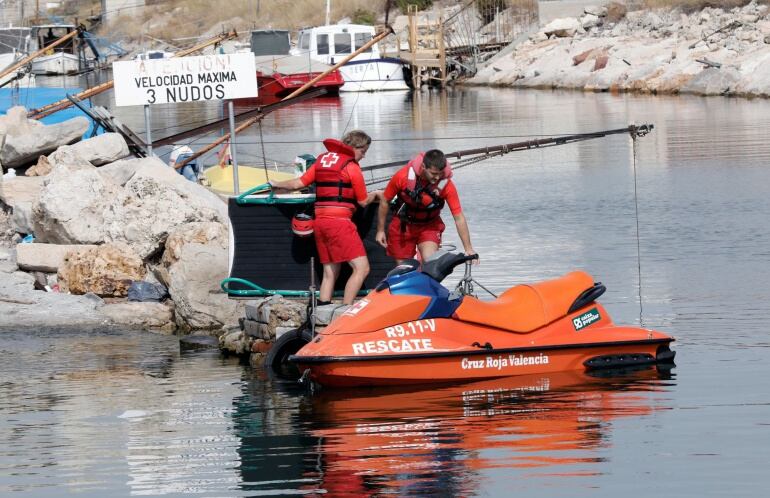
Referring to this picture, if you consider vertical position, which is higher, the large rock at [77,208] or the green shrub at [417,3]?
the green shrub at [417,3]

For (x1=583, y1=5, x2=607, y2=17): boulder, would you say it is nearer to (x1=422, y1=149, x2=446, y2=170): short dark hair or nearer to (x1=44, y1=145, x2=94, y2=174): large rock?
(x1=44, y1=145, x2=94, y2=174): large rock

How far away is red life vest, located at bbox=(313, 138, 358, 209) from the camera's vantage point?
500 inches

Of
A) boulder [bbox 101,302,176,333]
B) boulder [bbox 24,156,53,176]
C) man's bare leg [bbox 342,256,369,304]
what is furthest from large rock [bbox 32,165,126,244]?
man's bare leg [bbox 342,256,369,304]

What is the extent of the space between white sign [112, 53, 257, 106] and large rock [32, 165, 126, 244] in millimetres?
2377

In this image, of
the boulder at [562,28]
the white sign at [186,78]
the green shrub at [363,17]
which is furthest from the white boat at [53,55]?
the white sign at [186,78]

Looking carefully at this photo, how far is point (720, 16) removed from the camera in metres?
59.3

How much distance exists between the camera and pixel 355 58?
6788cm

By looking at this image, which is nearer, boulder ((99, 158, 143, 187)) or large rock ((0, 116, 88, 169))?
boulder ((99, 158, 143, 187))

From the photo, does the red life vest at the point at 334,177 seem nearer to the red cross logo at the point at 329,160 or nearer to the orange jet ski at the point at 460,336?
the red cross logo at the point at 329,160

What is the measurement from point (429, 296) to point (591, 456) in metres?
2.45

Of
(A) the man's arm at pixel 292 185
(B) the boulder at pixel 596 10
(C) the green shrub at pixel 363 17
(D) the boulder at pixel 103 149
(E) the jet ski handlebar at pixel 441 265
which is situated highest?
(C) the green shrub at pixel 363 17

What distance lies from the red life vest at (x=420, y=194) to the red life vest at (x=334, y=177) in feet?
1.67

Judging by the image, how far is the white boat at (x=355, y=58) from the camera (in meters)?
66.6

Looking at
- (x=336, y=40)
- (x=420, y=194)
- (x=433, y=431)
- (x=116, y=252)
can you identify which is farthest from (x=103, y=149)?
(x=336, y=40)
